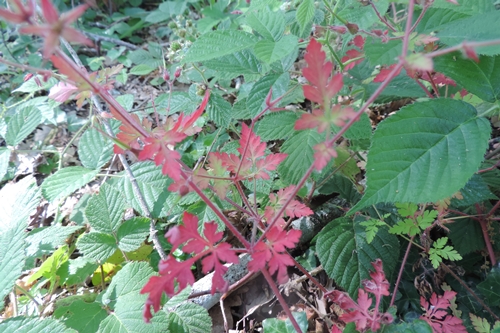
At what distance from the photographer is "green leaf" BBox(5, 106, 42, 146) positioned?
71.6 inches

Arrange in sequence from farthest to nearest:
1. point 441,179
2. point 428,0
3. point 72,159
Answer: point 72,159, point 428,0, point 441,179

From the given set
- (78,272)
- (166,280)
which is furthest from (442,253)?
(78,272)

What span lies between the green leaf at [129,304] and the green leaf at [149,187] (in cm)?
30

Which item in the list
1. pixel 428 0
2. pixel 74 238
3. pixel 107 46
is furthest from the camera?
pixel 107 46

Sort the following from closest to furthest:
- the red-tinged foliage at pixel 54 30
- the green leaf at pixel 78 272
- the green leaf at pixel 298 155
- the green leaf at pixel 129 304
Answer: the red-tinged foliage at pixel 54 30 → the green leaf at pixel 129 304 → the green leaf at pixel 298 155 → the green leaf at pixel 78 272

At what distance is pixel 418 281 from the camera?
1.28 meters

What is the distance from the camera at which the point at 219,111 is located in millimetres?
1488

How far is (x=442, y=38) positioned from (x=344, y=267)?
834mm

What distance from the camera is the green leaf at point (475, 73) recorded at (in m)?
1.02

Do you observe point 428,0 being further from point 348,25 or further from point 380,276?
point 380,276

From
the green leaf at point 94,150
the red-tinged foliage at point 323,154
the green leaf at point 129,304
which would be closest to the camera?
the red-tinged foliage at point 323,154

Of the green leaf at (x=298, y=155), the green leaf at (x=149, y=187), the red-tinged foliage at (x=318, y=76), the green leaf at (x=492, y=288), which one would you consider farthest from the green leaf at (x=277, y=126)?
the green leaf at (x=492, y=288)

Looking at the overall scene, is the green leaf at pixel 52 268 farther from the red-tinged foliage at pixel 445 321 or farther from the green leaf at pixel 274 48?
the red-tinged foliage at pixel 445 321

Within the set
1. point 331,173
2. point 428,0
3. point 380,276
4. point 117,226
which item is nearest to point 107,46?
point 117,226
